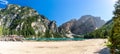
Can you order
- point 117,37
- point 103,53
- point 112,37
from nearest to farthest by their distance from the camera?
point 117,37, point 112,37, point 103,53

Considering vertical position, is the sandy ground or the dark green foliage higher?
the dark green foliage

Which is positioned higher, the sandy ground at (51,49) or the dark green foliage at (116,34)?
the dark green foliage at (116,34)

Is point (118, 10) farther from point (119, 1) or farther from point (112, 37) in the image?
point (112, 37)

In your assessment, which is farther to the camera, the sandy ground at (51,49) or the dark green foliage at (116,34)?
the sandy ground at (51,49)

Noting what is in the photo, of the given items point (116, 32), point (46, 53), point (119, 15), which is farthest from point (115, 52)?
point (46, 53)

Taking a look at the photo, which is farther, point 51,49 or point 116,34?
point 51,49

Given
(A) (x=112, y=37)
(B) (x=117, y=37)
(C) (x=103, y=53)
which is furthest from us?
(C) (x=103, y=53)

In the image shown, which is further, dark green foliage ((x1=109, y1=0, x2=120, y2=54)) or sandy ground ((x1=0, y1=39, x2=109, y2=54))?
sandy ground ((x1=0, y1=39, x2=109, y2=54))

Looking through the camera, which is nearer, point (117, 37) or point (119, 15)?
point (117, 37)

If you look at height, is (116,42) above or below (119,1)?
below

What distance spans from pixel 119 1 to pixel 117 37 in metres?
2.88

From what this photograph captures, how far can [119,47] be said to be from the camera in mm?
14852

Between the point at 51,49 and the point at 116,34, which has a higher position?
the point at 116,34

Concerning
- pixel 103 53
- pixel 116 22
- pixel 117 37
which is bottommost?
pixel 103 53
